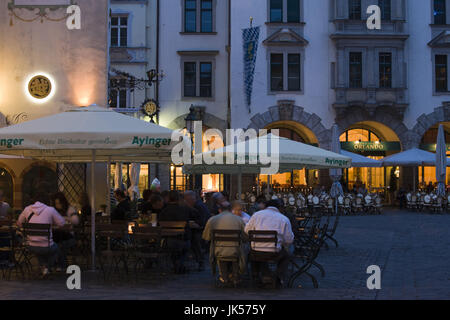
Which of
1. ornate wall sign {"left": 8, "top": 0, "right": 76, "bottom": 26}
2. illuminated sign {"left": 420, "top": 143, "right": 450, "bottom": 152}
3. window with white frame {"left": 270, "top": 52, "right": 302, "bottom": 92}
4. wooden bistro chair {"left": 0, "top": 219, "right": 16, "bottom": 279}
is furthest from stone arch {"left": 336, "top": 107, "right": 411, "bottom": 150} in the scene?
wooden bistro chair {"left": 0, "top": 219, "right": 16, "bottom": 279}

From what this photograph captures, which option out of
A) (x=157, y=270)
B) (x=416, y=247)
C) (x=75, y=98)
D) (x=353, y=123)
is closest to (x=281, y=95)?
(x=353, y=123)

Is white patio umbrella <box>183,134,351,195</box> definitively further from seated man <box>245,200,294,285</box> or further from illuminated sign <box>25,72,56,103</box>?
illuminated sign <box>25,72,56,103</box>

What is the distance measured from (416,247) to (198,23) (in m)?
21.0

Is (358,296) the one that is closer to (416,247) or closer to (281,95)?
(416,247)

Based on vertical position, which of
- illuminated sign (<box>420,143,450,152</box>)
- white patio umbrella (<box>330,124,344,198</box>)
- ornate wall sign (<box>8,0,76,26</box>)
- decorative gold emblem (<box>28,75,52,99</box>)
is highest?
ornate wall sign (<box>8,0,76,26</box>)

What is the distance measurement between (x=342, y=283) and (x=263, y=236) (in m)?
1.68

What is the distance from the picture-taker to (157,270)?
12367 millimetres

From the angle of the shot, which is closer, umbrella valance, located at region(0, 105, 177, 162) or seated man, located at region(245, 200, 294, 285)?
seated man, located at region(245, 200, 294, 285)

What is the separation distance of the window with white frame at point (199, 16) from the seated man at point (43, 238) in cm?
2397

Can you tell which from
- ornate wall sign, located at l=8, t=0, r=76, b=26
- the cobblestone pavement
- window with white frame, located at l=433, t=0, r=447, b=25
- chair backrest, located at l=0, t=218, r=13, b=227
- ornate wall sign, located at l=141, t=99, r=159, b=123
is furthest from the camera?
window with white frame, located at l=433, t=0, r=447, b=25

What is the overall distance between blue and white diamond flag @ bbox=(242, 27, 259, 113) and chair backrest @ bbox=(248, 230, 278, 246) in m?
22.2

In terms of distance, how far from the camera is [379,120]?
33.8m

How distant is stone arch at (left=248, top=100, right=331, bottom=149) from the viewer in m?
33.4

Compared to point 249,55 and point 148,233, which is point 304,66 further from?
point 148,233
